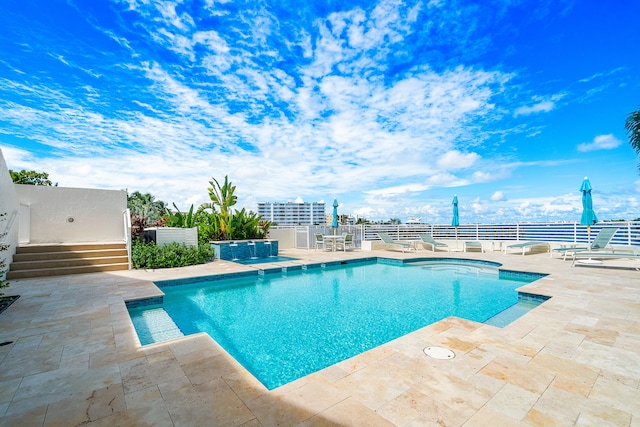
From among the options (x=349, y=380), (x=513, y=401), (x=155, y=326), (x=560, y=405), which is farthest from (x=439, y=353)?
(x=155, y=326)

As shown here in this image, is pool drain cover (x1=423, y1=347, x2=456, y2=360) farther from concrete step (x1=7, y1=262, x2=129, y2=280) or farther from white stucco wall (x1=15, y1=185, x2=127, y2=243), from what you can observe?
white stucco wall (x1=15, y1=185, x2=127, y2=243)

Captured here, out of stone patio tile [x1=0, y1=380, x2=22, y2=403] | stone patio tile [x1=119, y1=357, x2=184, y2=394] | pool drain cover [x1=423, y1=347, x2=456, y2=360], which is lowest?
pool drain cover [x1=423, y1=347, x2=456, y2=360]

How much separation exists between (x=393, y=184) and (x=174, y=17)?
742 inches

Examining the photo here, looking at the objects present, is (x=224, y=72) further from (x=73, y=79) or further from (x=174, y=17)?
(x=73, y=79)

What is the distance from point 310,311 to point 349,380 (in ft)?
10.1

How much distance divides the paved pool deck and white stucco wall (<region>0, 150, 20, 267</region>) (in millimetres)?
4369

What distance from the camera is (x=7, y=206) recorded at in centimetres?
720

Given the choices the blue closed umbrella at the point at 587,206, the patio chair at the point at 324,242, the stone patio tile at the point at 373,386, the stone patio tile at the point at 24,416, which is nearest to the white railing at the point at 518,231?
the blue closed umbrella at the point at 587,206

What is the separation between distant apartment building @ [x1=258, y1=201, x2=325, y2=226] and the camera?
105 metres

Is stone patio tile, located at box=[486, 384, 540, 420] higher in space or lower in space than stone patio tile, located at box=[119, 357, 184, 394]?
lower

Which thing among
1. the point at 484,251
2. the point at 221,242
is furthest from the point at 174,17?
the point at 484,251

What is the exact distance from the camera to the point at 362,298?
6250mm

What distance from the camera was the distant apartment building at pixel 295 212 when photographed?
4134 inches

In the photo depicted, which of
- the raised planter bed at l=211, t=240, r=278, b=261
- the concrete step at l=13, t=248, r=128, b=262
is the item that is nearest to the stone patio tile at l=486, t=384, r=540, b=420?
the raised planter bed at l=211, t=240, r=278, b=261
